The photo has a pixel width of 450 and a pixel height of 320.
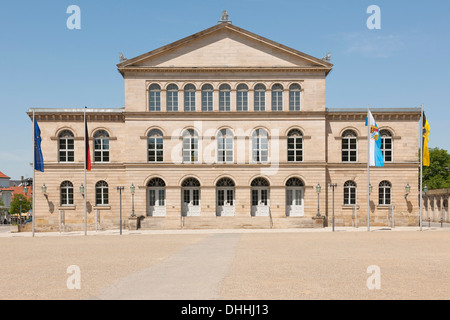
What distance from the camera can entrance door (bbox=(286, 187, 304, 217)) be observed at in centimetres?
4488

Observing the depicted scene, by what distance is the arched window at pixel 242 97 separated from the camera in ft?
148

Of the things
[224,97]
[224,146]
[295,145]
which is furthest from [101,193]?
[295,145]

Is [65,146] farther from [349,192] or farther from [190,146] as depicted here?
[349,192]

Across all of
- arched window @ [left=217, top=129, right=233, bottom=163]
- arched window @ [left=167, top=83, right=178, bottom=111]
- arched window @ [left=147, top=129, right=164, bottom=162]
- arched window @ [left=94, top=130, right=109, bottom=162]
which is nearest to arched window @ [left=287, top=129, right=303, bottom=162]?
arched window @ [left=217, top=129, right=233, bottom=163]

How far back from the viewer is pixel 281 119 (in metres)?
44.6

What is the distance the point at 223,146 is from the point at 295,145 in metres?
6.58

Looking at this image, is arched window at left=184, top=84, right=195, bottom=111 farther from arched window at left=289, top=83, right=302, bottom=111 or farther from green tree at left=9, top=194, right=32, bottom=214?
green tree at left=9, top=194, right=32, bottom=214

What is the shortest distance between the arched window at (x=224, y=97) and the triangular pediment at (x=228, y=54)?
1.98 metres

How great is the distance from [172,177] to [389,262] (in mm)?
28115

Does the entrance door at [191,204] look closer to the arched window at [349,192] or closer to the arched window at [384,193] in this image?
the arched window at [349,192]

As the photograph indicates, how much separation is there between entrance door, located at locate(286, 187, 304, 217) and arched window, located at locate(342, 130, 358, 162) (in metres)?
5.44

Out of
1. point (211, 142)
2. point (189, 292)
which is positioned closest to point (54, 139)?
point (211, 142)

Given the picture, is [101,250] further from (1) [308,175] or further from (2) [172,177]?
(1) [308,175]

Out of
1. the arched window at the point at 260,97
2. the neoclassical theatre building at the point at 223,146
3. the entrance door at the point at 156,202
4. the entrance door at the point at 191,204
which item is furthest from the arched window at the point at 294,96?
the entrance door at the point at 156,202
